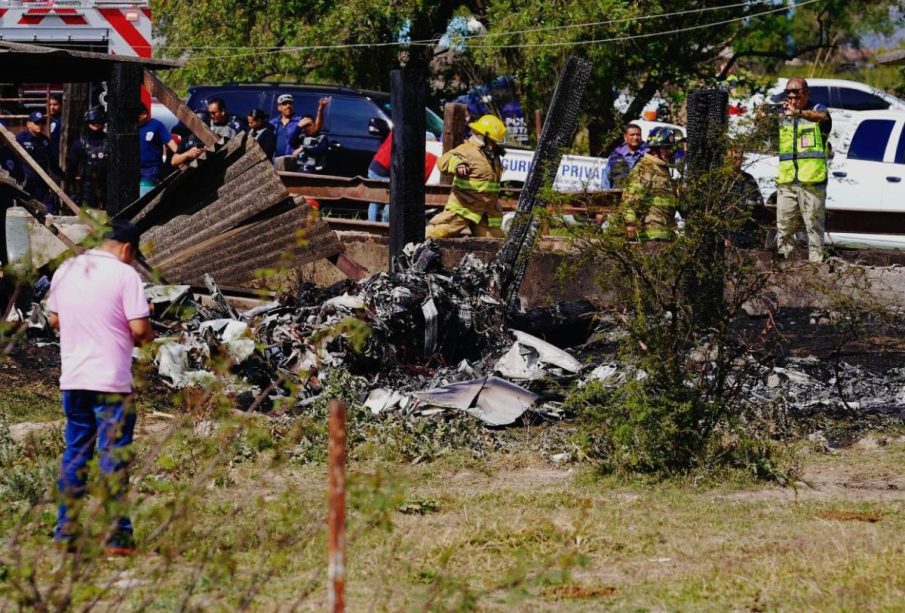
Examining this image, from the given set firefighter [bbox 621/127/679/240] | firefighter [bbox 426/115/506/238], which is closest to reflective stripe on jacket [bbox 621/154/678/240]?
firefighter [bbox 621/127/679/240]

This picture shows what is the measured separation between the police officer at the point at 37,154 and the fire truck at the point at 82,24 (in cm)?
150

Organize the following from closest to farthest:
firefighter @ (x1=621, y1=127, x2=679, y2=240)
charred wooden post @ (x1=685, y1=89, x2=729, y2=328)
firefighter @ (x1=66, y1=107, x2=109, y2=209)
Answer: charred wooden post @ (x1=685, y1=89, x2=729, y2=328) → firefighter @ (x1=621, y1=127, x2=679, y2=240) → firefighter @ (x1=66, y1=107, x2=109, y2=209)

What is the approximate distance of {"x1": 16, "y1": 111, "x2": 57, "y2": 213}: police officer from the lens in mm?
15986

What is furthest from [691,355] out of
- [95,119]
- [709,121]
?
[95,119]

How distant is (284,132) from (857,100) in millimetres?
10731

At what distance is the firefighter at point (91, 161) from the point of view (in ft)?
51.2

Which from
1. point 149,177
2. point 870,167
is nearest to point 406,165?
point 149,177

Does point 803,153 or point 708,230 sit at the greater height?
point 803,153

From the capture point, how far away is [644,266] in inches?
314

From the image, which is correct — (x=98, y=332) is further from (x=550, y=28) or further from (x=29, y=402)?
(x=550, y=28)

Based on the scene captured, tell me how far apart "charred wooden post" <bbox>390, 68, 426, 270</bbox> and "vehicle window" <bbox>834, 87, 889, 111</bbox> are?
44.4ft

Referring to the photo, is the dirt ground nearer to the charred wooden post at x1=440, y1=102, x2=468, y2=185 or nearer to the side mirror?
the charred wooden post at x1=440, y1=102, x2=468, y2=185

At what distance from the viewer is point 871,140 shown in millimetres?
18609

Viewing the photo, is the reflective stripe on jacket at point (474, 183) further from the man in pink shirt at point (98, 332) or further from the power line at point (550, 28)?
the man in pink shirt at point (98, 332)
